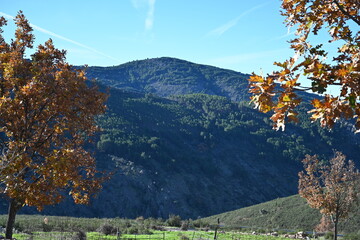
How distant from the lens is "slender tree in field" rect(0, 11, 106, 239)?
32.8ft

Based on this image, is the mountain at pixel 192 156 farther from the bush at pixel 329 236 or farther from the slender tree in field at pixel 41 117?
the slender tree in field at pixel 41 117

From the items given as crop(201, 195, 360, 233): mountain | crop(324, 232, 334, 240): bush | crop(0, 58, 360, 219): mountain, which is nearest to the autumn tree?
crop(324, 232, 334, 240): bush

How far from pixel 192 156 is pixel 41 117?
4004 inches

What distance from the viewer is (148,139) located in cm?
11038

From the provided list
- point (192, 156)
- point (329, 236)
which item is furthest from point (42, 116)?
point (192, 156)

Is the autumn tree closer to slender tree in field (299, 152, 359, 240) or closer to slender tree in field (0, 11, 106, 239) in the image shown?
slender tree in field (0, 11, 106, 239)

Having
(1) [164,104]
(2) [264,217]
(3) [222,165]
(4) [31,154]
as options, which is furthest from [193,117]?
(4) [31,154]

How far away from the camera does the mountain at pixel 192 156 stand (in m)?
82.8

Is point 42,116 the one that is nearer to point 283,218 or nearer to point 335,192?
point 335,192

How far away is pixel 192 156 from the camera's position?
368 ft

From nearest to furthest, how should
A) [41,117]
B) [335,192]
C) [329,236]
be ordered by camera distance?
[41,117]
[335,192]
[329,236]

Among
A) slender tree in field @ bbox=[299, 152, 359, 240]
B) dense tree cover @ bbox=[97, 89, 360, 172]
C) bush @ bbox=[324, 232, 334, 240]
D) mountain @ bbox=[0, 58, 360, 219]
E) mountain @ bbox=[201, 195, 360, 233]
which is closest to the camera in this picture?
slender tree in field @ bbox=[299, 152, 359, 240]

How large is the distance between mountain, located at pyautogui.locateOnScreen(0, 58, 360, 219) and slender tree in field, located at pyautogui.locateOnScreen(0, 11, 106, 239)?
47.3 meters

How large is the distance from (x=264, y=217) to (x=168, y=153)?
4983 cm
